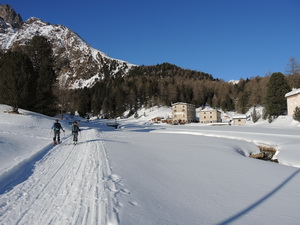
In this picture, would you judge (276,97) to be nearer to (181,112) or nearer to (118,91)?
(181,112)

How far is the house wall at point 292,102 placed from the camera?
45375mm

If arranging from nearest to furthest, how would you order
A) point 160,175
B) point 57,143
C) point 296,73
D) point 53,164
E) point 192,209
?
point 192,209
point 160,175
point 53,164
point 57,143
point 296,73

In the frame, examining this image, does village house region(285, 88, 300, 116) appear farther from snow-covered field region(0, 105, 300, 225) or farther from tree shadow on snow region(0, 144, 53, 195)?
tree shadow on snow region(0, 144, 53, 195)

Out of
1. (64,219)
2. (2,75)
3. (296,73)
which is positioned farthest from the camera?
(296,73)

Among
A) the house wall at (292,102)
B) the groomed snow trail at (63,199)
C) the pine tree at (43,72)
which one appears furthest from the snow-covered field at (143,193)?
the house wall at (292,102)

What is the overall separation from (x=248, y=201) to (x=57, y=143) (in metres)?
14.4

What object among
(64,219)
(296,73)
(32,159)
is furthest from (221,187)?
(296,73)

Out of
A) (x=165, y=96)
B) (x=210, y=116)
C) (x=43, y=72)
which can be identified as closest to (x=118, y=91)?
(x=165, y=96)

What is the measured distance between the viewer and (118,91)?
106625mm

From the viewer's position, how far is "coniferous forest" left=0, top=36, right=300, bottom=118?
29.2m

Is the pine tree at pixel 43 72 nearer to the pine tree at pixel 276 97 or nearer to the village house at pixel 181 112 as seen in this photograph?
the pine tree at pixel 276 97

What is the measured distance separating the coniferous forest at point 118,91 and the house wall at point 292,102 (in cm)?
183

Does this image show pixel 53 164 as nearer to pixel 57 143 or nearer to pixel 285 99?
pixel 57 143

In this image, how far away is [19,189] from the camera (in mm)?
6211
